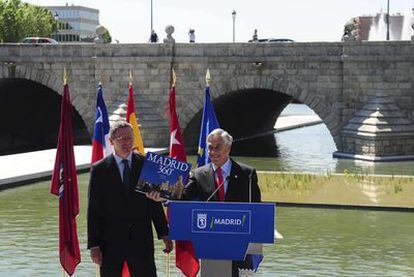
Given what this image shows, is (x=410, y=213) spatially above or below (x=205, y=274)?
below

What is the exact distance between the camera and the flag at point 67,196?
31.6ft

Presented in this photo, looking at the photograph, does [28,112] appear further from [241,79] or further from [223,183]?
[223,183]

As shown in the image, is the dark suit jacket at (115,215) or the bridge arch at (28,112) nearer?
the dark suit jacket at (115,215)

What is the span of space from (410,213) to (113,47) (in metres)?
20.7

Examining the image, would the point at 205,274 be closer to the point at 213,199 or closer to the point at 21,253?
the point at 213,199

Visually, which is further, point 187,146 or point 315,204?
point 187,146

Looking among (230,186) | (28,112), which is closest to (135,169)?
(230,186)

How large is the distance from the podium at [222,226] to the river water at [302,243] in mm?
7356

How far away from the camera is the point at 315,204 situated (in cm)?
2130

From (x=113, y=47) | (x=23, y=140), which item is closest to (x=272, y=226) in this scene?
(x=113, y=47)

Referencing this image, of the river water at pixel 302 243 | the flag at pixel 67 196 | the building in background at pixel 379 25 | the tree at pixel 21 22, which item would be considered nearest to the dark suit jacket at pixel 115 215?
the flag at pixel 67 196

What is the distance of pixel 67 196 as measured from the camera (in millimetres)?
9773

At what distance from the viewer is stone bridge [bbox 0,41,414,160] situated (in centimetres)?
3284

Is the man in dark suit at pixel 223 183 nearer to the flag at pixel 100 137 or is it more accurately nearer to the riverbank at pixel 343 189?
the flag at pixel 100 137
